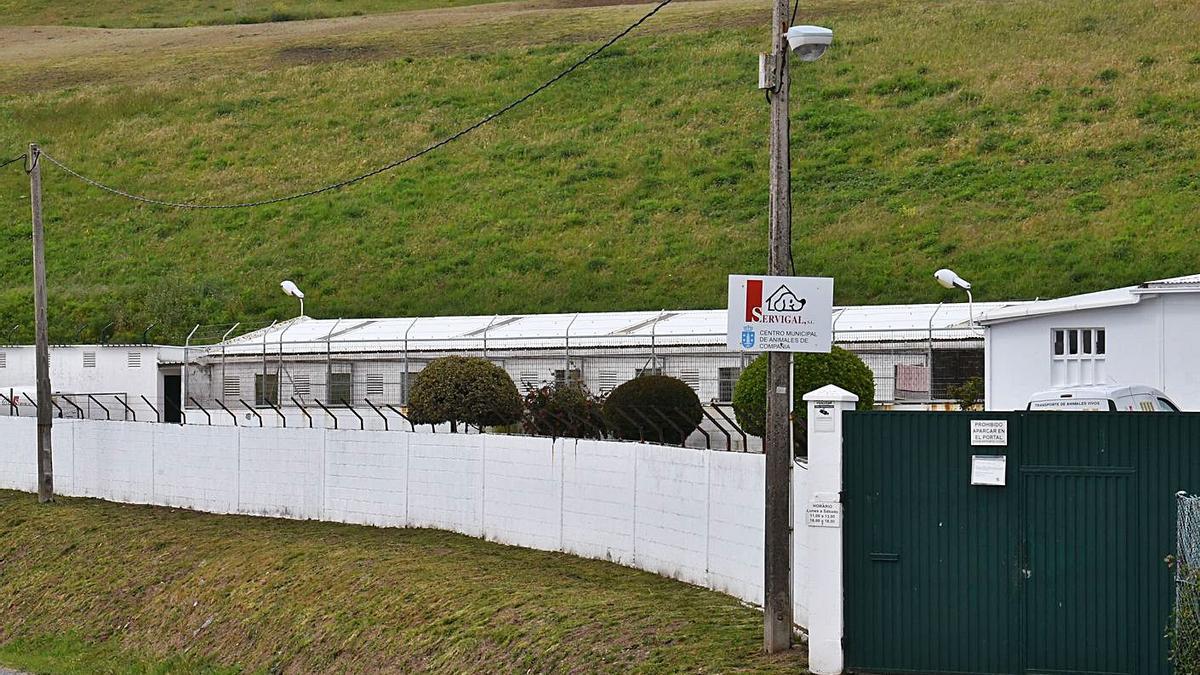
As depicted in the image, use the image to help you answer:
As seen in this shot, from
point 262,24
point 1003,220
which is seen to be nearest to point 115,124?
point 262,24

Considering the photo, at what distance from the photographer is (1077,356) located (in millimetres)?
29438

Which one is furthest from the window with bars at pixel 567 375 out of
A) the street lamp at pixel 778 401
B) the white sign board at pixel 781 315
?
the white sign board at pixel 781 315

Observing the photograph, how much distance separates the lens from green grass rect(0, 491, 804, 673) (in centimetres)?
1803

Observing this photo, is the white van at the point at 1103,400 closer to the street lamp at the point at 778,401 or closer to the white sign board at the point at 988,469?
the street lamp at the point at 778,401

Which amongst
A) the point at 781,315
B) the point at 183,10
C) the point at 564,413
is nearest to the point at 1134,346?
the point at 564,413

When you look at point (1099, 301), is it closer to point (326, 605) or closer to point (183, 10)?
point (326, 605)

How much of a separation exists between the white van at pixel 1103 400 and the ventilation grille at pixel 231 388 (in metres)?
28.1

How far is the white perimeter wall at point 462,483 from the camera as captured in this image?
20.5 m

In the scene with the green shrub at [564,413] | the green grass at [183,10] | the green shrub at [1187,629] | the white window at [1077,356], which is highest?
the green grass at [183,10]

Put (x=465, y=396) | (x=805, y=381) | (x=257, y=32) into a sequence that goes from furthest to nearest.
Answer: (x=257, y=32), (x=465, y=396), (x=805, y=381)

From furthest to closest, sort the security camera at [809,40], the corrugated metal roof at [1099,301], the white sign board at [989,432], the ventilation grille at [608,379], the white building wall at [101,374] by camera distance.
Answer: the white building wall at [101,374]
the ventilation grille at [608,379]
the corrugated metal roof at [1099,301]
the security camera at [809,40]
the white sign board at [989,432]

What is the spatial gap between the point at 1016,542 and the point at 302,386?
33261 millimetres

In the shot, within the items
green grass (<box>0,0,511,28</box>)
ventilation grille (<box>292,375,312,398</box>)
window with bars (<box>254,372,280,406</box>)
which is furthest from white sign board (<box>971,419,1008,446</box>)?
green grass (<box>0,0,511,28</box>)

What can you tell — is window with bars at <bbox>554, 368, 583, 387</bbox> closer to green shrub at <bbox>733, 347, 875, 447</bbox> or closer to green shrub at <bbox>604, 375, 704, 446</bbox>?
green shrub at <bbox>604, 375, 704, 446</bbox>
